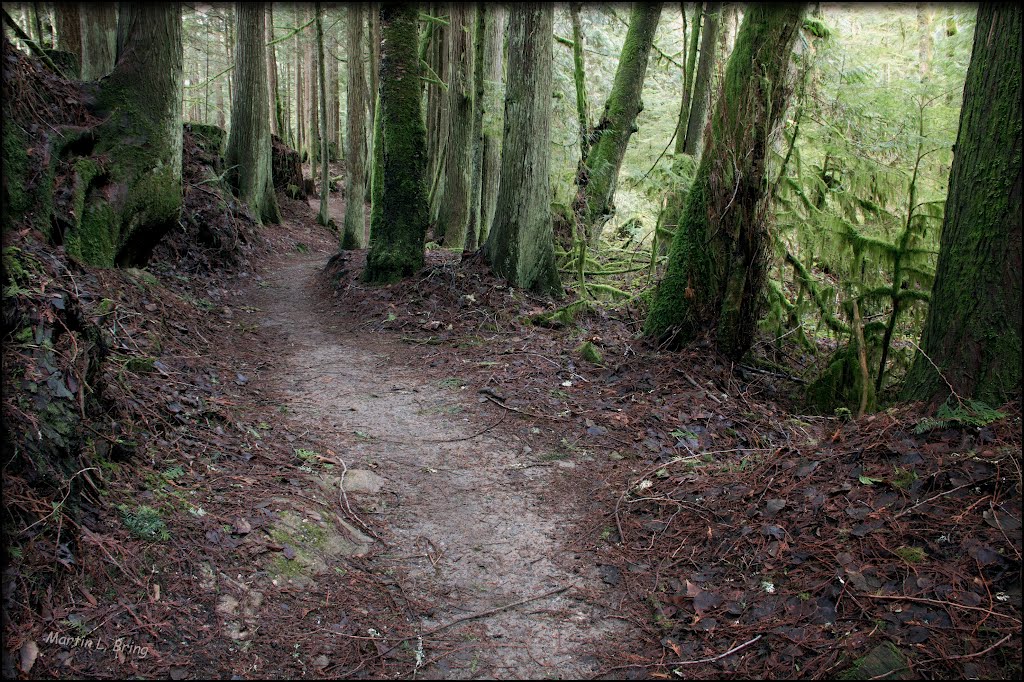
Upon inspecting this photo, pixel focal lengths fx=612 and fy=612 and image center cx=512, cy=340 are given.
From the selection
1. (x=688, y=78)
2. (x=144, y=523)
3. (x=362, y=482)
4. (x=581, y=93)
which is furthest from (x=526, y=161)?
(x=144, y=523)

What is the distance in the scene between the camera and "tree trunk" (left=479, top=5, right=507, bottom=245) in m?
12.2

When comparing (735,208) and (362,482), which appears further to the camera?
(735,208)

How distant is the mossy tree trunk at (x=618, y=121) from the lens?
38.3 ft

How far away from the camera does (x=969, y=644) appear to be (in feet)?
8.57

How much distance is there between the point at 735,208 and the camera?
22.8 feet

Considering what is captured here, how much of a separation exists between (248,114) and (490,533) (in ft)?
47.1

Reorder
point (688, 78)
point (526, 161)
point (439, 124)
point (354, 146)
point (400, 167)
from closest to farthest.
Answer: point (526, 161)
point (400, 167)
point (688, 78)
point (354, 146)
point (439, 124)

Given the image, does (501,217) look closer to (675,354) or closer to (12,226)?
(675,354)

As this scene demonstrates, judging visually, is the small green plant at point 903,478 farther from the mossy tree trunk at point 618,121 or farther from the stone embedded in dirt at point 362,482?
the mossy tree trunk at point 618,121

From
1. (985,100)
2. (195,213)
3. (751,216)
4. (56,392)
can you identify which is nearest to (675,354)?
(751,216)

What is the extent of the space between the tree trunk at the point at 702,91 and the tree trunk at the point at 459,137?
5.16m

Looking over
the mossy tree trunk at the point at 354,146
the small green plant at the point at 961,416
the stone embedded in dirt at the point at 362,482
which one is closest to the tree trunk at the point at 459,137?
the mossy tree trunk at the point at 354,146

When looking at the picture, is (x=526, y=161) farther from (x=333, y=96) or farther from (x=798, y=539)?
(x=333, y=96)

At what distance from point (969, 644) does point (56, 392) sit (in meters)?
4.62
